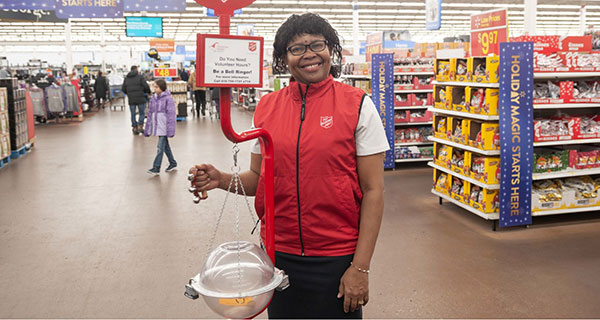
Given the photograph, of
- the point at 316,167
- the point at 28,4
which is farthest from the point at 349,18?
the point at 316,167

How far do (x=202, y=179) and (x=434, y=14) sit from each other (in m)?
13.4

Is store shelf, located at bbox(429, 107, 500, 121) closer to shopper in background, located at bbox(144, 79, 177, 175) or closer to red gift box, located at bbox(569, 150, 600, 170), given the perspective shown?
red gift box, located at bbox(569, 150, 600, 170)

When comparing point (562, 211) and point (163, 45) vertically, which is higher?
point (163, 45)

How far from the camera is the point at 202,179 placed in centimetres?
168

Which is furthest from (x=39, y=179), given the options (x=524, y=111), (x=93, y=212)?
(x=524, y=111)

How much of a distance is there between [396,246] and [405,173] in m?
3.44

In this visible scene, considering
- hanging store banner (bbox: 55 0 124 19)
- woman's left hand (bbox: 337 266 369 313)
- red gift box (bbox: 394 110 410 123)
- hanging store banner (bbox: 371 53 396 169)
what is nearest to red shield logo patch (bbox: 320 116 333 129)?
woman's left hand (bbox: 337 266 369 313)

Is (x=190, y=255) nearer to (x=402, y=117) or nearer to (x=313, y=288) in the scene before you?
(x=313, y=288)

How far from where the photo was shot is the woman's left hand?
5.54 feet

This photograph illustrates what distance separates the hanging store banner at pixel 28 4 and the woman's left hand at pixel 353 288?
42.2 ft

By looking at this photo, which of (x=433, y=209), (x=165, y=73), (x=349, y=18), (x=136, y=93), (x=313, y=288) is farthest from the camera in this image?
(x=349, y=18)

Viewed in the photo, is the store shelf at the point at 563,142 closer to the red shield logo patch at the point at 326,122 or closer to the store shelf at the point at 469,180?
the store shelf at the point at 469,180

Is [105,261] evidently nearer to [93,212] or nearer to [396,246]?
[93,212]

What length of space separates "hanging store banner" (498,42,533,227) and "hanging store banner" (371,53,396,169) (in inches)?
116
